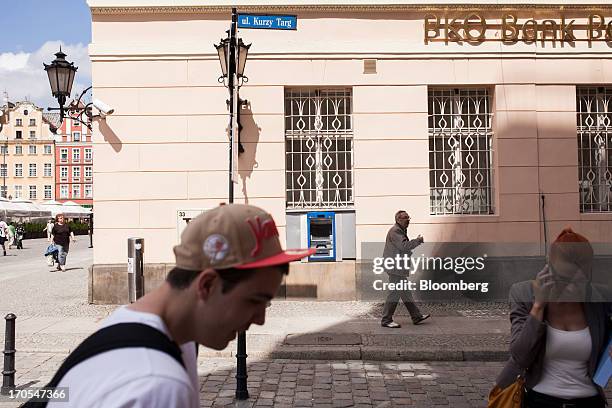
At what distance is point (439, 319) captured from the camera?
9953 mm

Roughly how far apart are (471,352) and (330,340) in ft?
6.33

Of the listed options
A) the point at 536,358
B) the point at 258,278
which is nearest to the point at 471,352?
the point at 536,358

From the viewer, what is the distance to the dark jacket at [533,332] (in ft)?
10.5

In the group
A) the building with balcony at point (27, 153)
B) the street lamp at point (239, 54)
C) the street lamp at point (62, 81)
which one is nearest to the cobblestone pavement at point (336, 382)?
the street lamp at point (239, 54)

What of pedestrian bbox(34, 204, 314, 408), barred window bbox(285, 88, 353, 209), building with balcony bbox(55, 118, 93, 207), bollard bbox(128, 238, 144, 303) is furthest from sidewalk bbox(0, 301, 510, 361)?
building with balcony bbox(55, 118, 93, 207)

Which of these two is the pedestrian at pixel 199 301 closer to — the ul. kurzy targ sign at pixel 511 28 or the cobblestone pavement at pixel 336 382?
the cobblestone pavement at pixel 336 382

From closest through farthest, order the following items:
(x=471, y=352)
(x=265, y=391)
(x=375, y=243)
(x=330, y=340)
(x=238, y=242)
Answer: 1. (x=238, y=242)
2. (x=265, y=391)
3. (x=471, y=352)
4. (x=330, y=340)
5. (x=375, y=243)

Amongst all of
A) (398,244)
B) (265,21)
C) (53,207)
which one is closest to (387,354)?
(398,244)

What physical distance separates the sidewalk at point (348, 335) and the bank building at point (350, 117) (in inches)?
52.1

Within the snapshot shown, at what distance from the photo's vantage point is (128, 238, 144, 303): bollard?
8922 mm

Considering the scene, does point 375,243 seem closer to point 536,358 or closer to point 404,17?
Result: point 404,17

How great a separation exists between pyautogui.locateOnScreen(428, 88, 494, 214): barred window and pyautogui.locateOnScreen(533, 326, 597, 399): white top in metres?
8.84

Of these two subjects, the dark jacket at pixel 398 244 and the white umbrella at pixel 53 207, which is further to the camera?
the white umbrella at pixel 53 207

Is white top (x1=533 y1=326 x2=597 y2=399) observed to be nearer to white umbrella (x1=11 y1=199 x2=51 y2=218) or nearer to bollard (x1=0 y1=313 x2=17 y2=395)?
bollard (x1=0 y1=313 x2=17 y2=395)
